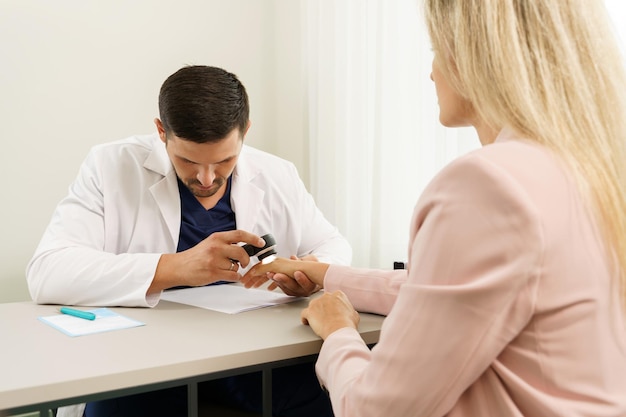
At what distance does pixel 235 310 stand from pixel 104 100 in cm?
186

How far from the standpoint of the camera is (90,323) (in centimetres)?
126

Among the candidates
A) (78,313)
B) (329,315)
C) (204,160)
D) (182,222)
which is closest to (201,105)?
(204,160)

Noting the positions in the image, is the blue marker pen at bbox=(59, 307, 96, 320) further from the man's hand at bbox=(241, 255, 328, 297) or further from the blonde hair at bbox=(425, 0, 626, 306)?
the blonde hair at bbox=(425, 0, 626, 306)

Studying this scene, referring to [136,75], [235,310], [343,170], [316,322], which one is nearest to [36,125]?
[136,75]

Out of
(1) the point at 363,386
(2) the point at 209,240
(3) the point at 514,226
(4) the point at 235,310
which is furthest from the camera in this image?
(2) the point at 209,240

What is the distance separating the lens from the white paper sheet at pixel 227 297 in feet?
4.66

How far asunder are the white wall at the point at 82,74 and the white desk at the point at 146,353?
145 centimetres

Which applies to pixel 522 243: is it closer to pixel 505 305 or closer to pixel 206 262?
pixel 505 305

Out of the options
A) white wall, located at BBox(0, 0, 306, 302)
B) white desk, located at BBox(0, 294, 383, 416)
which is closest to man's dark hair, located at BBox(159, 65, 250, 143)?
white desk, located at BBox(0, 294, 383, 416)

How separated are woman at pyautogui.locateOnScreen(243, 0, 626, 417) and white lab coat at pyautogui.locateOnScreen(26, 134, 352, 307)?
2.70ft

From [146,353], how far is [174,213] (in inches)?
32.2

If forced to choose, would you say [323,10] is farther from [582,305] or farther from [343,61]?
[582,305]

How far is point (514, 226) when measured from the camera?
68 centimetres

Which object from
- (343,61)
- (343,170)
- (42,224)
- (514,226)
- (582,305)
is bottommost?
(42,224)
